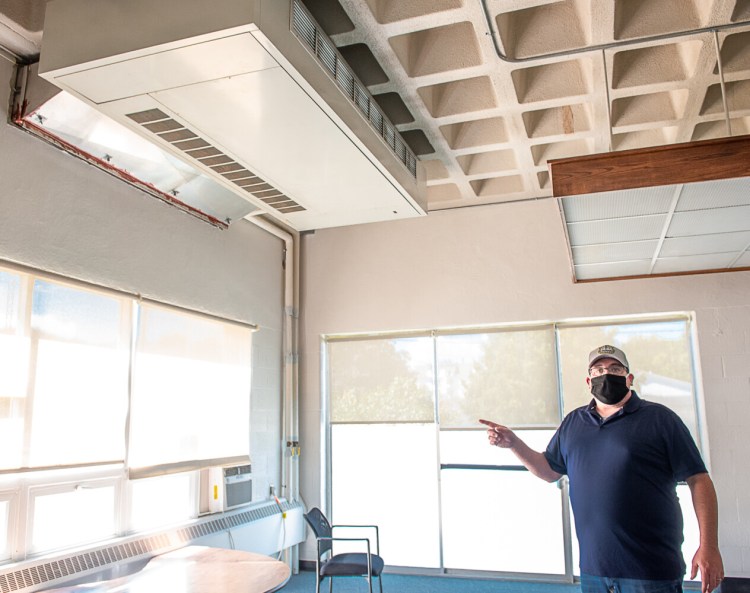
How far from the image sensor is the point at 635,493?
8.79 ft

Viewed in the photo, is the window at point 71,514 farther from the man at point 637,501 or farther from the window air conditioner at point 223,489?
the man at point 637,501

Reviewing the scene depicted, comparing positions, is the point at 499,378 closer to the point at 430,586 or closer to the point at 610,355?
the point at 430,586

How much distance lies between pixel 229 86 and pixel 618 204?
6.62 ft

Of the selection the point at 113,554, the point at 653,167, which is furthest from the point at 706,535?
the point at 113,554

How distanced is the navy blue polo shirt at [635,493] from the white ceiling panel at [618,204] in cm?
103

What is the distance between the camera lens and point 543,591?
533 cm

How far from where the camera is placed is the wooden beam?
3007mm

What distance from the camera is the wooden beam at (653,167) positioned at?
9.86ft

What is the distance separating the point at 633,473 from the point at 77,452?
3.05m

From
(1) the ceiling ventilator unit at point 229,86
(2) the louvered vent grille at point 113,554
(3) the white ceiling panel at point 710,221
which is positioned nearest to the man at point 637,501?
(3) the white ceiling panel at point 710,221

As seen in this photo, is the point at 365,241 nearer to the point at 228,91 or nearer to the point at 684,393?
the point at 684,393

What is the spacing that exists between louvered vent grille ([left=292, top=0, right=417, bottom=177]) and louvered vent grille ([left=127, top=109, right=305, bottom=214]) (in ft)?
2.54

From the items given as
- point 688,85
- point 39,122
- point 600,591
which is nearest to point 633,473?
point 600,591

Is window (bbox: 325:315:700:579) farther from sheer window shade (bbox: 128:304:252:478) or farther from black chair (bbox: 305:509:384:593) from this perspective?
black chair (bbox: 305:509:384:593)
